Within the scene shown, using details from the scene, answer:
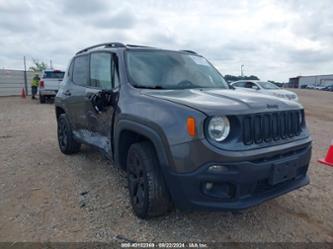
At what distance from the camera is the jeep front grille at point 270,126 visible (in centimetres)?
268

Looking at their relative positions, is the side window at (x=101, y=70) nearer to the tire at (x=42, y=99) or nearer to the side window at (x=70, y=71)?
the side window at (x=70, y=71)

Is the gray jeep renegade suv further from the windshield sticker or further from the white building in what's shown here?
the white building

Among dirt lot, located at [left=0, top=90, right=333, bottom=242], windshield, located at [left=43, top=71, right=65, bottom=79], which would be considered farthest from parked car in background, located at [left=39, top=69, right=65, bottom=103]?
dirt lot, located at [left=0, top=90, right=333, bottom=242]

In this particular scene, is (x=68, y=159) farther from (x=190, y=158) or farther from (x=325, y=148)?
(x=325, y=148)

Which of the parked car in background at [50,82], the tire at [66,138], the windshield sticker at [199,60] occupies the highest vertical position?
the windshield sticker at [199,60]

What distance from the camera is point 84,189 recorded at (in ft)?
13.5

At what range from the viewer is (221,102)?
2.82m

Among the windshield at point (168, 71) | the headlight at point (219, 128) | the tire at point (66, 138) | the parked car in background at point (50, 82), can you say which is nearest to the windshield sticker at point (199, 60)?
the windshield at point (168, 71)

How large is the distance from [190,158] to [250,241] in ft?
3.54

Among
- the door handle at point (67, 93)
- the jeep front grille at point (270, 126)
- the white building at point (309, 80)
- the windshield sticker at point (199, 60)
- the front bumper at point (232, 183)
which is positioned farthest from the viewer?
the white building at point (309, 80)

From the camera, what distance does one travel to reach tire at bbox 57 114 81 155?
541 centimetres

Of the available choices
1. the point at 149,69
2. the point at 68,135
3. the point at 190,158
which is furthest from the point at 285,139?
the point at 68,135

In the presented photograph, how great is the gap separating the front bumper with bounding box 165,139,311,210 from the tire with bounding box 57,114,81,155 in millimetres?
3153

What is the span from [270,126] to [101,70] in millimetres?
2464
